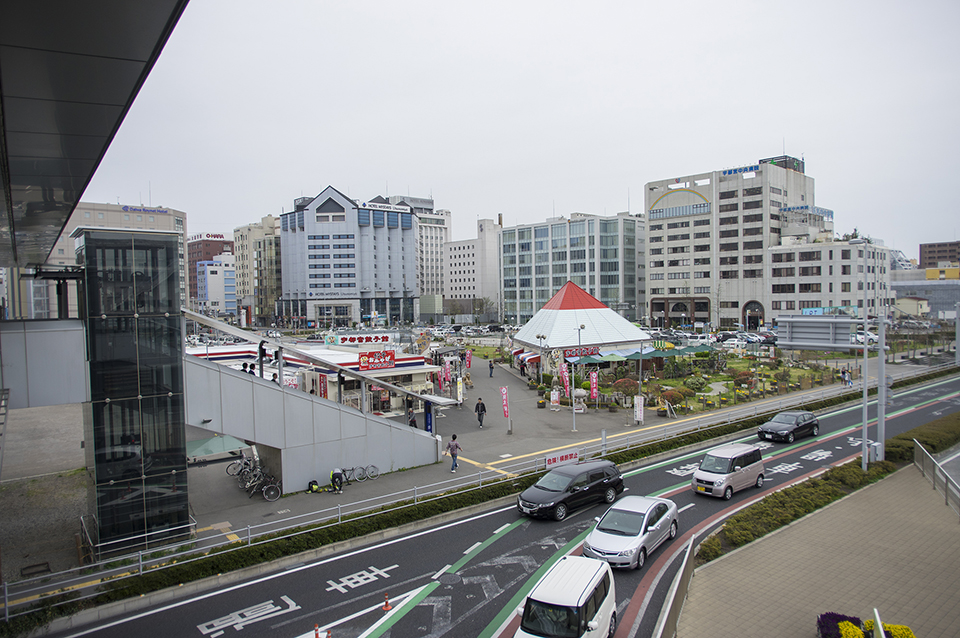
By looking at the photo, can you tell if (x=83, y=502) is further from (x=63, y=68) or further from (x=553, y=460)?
(x=63, y=68)

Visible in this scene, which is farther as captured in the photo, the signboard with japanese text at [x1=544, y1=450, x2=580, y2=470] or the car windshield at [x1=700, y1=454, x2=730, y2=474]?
the signboard with japanese text at [x1=544, y1=450, x2=580, y2=470]

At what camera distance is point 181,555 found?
12.8 m

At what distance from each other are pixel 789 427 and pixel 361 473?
18.7m

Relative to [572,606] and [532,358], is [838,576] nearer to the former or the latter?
[572,606]

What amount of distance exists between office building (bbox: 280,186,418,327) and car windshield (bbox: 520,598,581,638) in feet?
353

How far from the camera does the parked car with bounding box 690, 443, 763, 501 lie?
→ 17297 millimetres

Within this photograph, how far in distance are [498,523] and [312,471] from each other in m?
6.98

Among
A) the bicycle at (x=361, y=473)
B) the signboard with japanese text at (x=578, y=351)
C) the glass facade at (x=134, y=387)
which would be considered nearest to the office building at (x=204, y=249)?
the signboard with japanese text at (x=578, y=351)

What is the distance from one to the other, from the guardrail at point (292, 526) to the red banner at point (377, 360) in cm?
1128

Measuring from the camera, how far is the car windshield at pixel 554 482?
53.8ft

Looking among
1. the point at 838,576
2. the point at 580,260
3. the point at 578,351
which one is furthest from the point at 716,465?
the point at 580,260

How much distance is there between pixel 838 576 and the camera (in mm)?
12070

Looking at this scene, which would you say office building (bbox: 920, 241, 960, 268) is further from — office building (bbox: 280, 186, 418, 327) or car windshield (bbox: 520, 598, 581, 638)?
car windshield (bbox: 520, 598, 581, 638)

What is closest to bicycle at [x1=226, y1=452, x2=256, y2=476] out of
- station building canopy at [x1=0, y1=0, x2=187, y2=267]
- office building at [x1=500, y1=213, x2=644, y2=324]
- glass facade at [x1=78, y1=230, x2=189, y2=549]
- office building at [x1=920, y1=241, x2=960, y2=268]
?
glass facade at [x1=78, y1=230, x2=189, y2=549]
